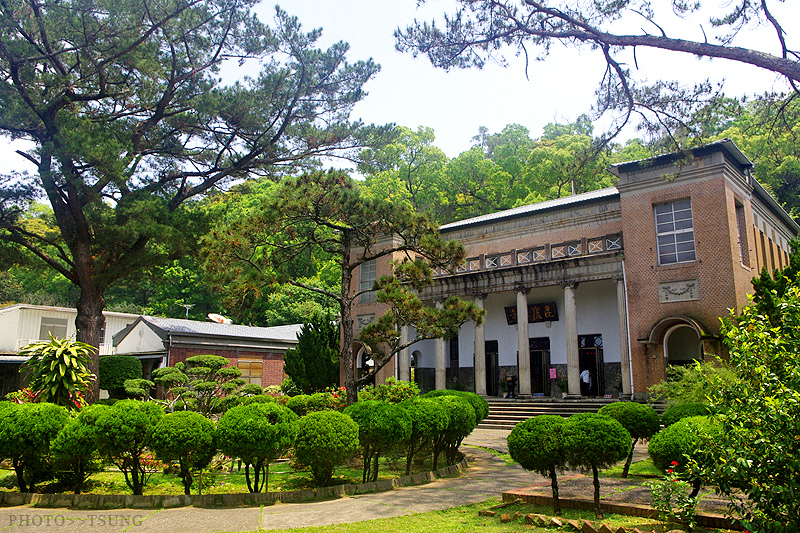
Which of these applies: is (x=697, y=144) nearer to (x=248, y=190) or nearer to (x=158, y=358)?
(x=248, y=190)

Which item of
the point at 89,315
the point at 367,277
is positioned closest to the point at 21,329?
the point at 89,315

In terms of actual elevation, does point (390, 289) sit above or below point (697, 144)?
below

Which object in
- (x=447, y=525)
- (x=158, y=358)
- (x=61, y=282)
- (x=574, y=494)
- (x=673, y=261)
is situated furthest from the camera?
(x=61, y=282)

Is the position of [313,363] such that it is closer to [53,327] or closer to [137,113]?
[137,113]

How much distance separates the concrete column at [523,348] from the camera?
2235 cm

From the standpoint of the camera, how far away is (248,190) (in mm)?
23406

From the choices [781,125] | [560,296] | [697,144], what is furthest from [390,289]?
[560,296]

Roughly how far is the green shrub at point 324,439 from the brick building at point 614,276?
30.0 feet

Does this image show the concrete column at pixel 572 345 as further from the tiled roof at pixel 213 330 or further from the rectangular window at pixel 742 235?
the tiled roof at pixel 213 330

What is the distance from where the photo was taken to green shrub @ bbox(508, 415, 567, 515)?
673 cm

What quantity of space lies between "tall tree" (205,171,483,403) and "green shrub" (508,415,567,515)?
542 cm

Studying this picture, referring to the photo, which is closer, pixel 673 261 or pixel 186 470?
pixel 186 470

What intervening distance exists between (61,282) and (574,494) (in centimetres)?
4905

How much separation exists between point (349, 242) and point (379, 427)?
554cm
